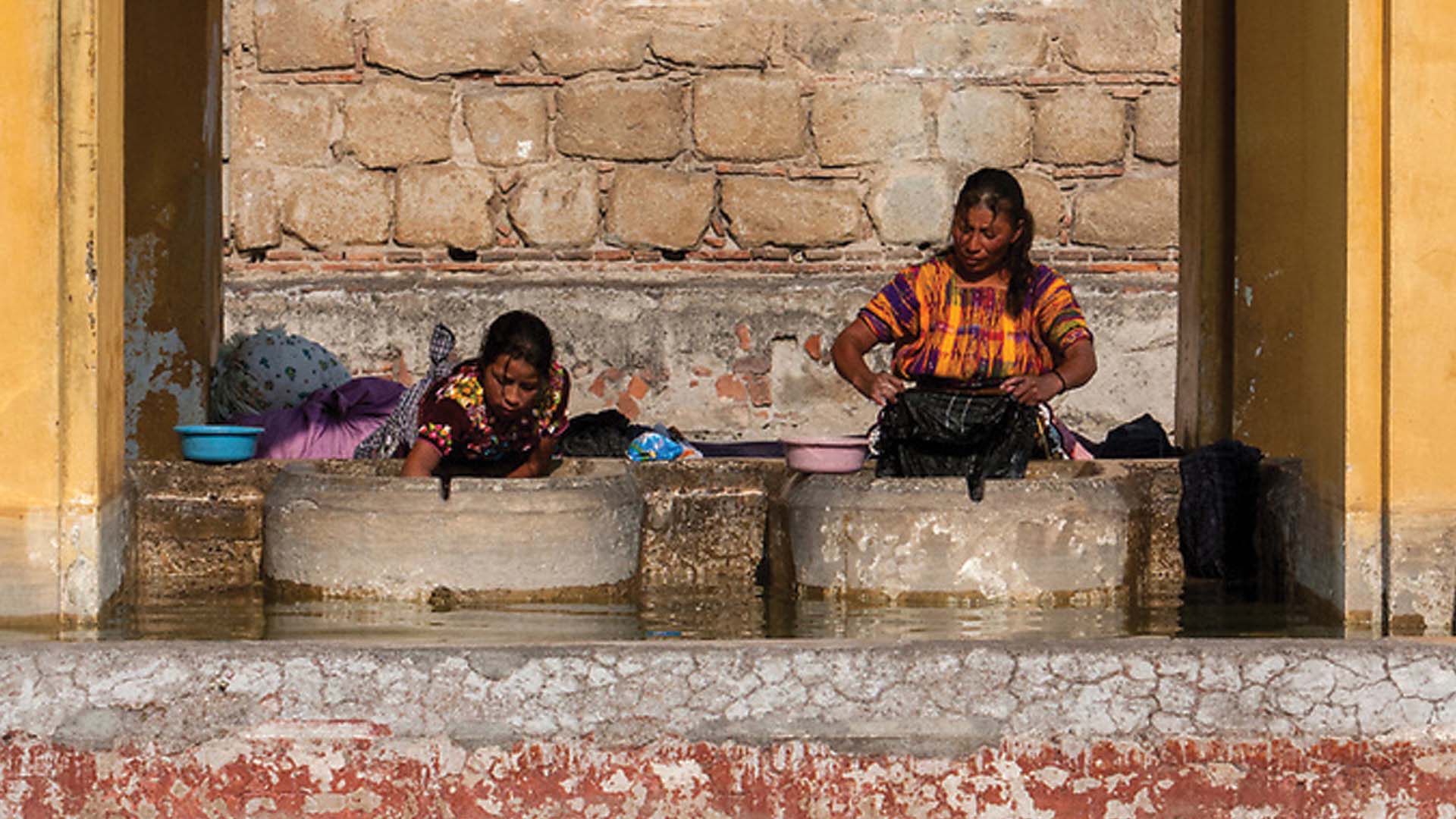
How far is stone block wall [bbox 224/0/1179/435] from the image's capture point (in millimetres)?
11164

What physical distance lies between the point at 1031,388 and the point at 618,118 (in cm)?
467

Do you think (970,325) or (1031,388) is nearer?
(1031,388)

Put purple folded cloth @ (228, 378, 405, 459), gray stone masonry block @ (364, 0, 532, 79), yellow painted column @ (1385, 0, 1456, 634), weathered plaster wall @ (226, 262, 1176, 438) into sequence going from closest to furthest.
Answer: yellow painted column @ (1385, 0, 1456, 634), purple folded cloth @ (228, 378, 405, 459), weathered plaster wall @ (226, 262, 1176, 438), gray stone masonry block @ (364, 0, 532, 79)

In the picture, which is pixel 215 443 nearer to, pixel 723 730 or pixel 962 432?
pixel 962 432

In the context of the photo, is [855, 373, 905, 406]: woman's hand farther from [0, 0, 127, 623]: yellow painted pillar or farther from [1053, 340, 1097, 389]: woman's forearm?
[0, 0, 127, 623]: yellow painted pillar

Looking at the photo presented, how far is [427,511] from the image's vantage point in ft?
Result: 21.4

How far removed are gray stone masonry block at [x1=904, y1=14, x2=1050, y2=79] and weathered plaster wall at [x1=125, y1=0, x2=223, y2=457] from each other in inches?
151

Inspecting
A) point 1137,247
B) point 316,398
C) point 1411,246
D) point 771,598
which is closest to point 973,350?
point 771,598

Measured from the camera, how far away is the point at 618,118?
1119 centimetres

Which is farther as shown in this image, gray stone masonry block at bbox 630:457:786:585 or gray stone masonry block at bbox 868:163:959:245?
gray stone masonry block at bbox 868:163:959:245

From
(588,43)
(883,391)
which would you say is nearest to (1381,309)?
(883,391)

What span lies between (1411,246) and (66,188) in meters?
3.36

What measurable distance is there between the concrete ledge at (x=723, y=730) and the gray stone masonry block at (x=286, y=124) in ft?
21.1

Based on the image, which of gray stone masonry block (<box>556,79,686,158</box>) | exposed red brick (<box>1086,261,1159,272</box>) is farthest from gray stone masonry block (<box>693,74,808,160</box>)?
exposed red brick (<box>1086,261,1159,272</box>)
